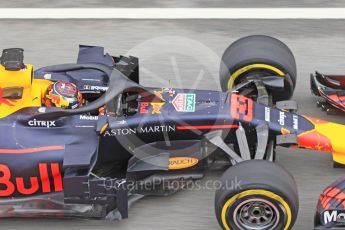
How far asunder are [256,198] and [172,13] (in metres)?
4.47

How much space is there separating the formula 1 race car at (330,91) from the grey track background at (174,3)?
2467 millimetres

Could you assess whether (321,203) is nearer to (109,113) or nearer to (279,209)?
(279,209)

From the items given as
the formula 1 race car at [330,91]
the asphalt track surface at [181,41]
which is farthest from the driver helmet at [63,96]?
the formula 1 race car at [330,91]

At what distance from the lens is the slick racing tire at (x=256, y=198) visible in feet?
19.2

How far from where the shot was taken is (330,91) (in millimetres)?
7539

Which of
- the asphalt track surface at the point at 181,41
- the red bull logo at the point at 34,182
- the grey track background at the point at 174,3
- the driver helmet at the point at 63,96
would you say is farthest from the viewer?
the grey track background at the point at 174,3

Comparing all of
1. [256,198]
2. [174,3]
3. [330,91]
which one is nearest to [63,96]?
[256,198]

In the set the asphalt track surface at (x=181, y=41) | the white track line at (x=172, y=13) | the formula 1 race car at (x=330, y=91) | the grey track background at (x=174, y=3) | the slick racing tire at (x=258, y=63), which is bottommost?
the formula 1 race car at (x=330, y=91)

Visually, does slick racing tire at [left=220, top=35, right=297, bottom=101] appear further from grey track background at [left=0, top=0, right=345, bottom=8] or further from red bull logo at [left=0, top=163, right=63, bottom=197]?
grey track background at [left=0, top=0, right=345, bottom=8]

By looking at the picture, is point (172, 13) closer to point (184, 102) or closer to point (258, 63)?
point (258, 63)

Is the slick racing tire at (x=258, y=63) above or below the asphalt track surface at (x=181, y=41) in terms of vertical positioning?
below

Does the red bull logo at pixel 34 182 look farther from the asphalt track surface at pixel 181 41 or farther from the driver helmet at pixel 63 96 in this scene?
the asphalt track surface at pixel 181 41

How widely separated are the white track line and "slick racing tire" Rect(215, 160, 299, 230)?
4097 mm

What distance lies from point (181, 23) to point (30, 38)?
1.85 metres
